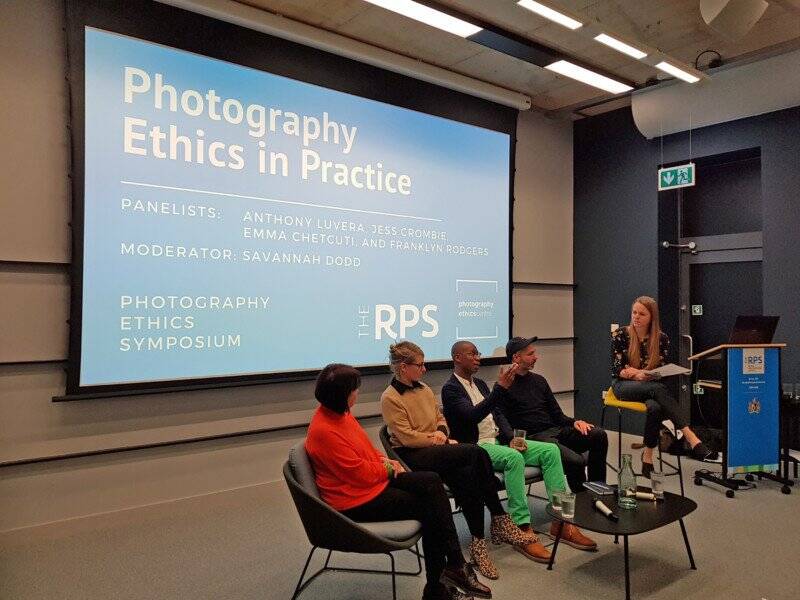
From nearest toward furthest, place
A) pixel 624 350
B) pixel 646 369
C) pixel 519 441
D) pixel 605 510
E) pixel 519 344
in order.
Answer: pixel 605 510
pixel 519 441
pixel 519 344
pixel 646 369
pixel 624 350

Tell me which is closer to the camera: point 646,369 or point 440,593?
point 440,593

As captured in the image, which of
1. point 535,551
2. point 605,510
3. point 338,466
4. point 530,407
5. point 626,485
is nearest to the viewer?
point 338,466

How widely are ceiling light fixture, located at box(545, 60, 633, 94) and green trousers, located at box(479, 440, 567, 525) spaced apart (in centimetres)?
300

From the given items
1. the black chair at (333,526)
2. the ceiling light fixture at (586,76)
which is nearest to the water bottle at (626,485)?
the black chair at (333,526)

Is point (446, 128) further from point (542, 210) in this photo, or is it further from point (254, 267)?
point (254, 267)

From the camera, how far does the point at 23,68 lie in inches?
136

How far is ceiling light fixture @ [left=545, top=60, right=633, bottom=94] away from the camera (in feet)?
15.6

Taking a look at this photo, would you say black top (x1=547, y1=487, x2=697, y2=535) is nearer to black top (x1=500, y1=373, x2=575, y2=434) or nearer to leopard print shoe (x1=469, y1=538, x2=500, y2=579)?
leopard print shoe (x1=469, y1=538, x2=500, y2=579)

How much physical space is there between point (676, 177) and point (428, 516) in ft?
13.4

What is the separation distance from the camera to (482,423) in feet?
11.6

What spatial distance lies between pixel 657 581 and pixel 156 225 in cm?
337

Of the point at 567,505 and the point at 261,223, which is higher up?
the point at 261,223

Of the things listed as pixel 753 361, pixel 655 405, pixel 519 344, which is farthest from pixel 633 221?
pixel 519 344

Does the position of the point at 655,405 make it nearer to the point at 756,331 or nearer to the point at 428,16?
the point at 756,331
